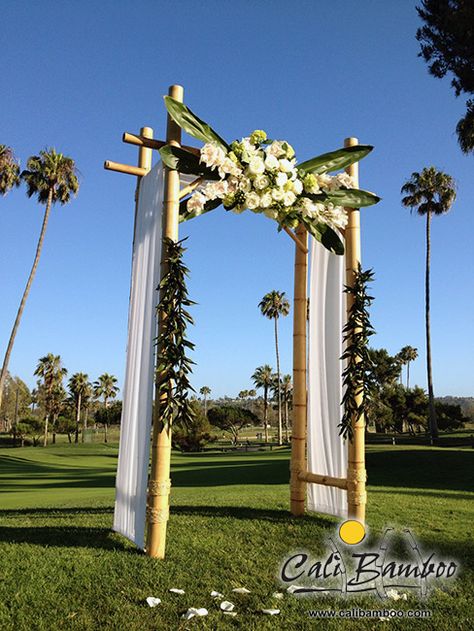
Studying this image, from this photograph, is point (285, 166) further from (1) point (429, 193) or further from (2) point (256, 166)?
(1) point (429, 193)

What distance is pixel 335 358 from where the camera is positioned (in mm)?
7758

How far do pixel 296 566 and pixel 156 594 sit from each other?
1583 millimetres

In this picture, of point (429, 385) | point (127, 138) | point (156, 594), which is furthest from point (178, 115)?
point (429, 385)

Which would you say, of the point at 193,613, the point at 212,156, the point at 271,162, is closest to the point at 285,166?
the point at 271,162

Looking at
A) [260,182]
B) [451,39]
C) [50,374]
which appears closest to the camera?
[260,182]

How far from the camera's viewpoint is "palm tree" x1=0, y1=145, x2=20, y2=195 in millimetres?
31297

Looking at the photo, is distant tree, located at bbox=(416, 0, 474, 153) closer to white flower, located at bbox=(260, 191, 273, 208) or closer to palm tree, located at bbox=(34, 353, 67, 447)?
white flower, located at bbox=(260, 191, 273, 208)

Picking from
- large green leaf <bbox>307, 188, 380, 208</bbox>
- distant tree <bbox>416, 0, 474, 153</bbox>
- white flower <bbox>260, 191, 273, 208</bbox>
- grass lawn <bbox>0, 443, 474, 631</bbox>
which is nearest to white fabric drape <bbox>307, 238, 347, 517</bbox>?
grass lawn <bbox>0, 443, 474, 631</bbox>

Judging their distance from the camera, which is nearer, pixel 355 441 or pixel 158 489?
pixel 158 489

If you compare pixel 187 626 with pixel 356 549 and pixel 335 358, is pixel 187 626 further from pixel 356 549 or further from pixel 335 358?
Answer: pixel 335 358

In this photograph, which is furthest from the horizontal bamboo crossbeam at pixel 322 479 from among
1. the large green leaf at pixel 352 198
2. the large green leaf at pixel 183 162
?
the large green leaf at pixel 183 162

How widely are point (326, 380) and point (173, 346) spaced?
3.02 metres

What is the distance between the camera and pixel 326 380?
7840mm

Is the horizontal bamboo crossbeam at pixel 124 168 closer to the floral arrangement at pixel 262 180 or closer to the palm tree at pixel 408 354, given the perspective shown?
the floral arrangement at pixel 262 180
